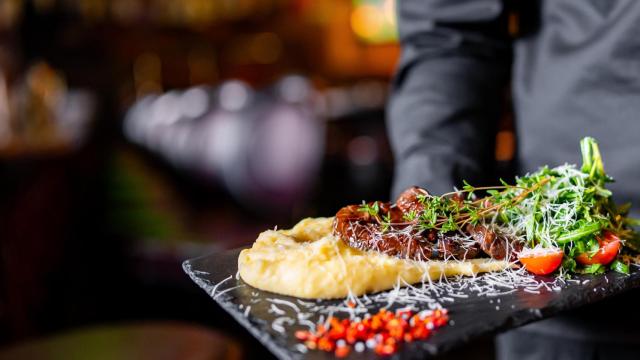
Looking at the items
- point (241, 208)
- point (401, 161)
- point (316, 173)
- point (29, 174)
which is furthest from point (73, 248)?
point (401, 161)

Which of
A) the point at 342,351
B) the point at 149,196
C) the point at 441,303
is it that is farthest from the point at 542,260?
the point at 149,196

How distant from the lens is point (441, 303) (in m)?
1.17

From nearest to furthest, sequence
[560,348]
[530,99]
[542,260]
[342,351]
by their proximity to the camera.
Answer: [342,351] → [542,260] → [560,348] → [530,99]

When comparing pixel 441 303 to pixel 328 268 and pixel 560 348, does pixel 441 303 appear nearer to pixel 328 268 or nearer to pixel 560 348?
pixel 328 268

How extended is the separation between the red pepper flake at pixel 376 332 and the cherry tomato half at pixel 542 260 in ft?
0.97

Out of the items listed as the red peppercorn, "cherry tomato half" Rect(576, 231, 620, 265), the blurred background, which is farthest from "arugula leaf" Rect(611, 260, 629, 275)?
the blurred background

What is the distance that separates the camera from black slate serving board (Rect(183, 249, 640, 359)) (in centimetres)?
101

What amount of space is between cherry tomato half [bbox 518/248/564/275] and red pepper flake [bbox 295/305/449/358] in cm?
30

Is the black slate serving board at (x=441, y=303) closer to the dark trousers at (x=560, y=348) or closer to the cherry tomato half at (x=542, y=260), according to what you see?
the cherry tomato half at (x=542, y=260)

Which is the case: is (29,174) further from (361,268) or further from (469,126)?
(361,268)

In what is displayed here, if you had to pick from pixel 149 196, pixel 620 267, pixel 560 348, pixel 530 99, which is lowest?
pixel 149 196

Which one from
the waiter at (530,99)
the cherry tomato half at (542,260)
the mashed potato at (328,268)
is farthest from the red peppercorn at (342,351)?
the waiter at (530,99)

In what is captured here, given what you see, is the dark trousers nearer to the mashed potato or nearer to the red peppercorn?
the mashed potato

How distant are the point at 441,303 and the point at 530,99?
99 cm
